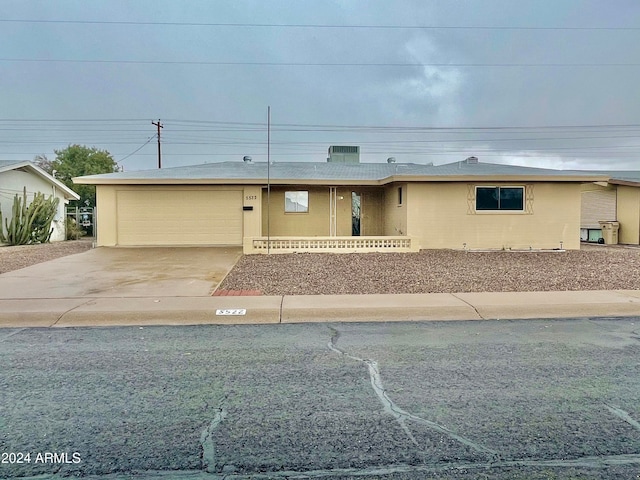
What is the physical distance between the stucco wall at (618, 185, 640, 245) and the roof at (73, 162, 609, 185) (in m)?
3.35

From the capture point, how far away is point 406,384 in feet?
14.9

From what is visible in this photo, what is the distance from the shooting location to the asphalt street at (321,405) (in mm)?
3107

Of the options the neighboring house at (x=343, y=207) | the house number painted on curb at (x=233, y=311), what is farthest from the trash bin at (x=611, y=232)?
the house number painted on curb at (x=233, y=311)

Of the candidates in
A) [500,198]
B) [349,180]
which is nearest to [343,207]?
[349,180]

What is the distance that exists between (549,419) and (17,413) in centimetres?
428

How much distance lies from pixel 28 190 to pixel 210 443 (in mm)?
26246

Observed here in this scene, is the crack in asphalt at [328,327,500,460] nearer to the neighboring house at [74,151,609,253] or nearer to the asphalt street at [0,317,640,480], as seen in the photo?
the asphalt street at [0,317,640,480]

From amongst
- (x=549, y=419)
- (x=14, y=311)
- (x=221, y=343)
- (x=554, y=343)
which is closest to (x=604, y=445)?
(x=549, y=419)

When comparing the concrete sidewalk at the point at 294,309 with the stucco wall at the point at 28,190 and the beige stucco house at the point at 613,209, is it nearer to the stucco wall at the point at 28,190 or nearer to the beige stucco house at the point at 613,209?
the beige stucco house at the point at 613,209

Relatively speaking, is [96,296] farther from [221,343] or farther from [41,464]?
[41,464]

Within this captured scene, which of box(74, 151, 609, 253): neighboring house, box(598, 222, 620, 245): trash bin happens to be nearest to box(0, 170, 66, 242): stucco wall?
box(74, 151, 609, 253): neighboring house

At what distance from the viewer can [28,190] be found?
24797 mm

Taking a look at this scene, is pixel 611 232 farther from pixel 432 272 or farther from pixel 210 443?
pixel 210 443

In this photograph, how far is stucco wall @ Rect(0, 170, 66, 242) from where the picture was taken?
74.7 ft
